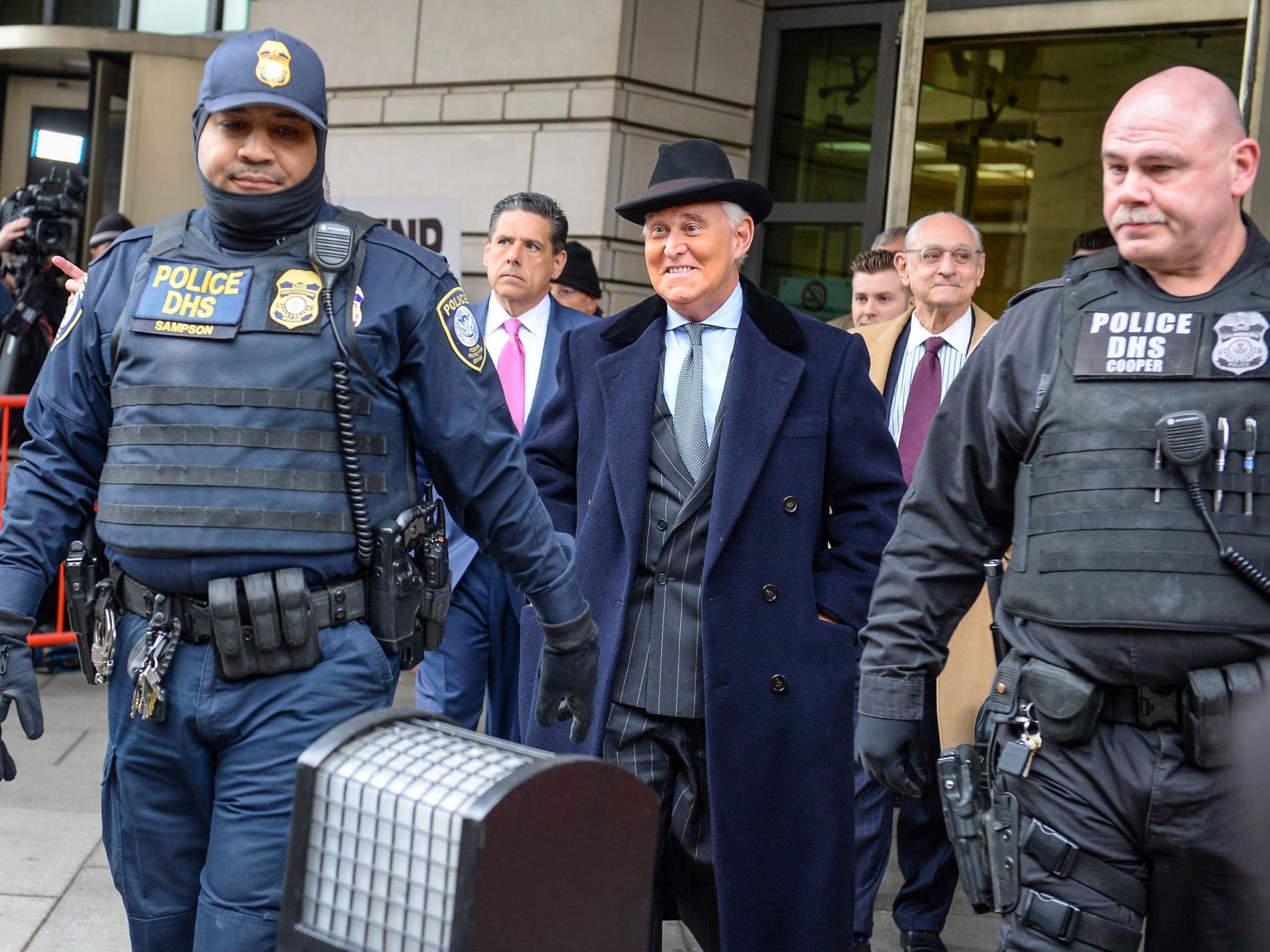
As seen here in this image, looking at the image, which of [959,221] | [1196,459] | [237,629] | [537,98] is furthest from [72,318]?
[537,98]

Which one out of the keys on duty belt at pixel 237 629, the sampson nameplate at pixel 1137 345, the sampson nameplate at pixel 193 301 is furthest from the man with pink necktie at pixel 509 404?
the sampson nameplate at pixel 1137 345

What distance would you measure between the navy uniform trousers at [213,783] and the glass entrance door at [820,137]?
271 inches

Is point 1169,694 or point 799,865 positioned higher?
point 1169,694

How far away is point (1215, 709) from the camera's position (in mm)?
2709

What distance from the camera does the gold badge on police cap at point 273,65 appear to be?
2986 millimetres

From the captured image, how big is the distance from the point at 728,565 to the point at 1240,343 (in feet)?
4.37

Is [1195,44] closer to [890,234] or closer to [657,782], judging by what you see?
[890,234]

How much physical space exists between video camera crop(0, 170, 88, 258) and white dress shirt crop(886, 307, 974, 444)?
180 inches

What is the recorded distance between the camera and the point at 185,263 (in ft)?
10.0

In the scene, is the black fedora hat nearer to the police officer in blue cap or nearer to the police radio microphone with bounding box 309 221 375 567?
the police officer in blue cap

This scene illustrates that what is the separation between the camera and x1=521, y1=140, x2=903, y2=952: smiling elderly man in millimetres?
3730

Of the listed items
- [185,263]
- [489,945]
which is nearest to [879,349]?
[185,263]

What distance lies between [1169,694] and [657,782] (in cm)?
134

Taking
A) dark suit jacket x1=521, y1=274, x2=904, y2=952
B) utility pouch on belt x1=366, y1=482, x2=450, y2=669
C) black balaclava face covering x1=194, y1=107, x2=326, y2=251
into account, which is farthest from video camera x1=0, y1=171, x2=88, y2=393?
utility pouch on belt x1=366, y1=482, x2=450, y2=669
